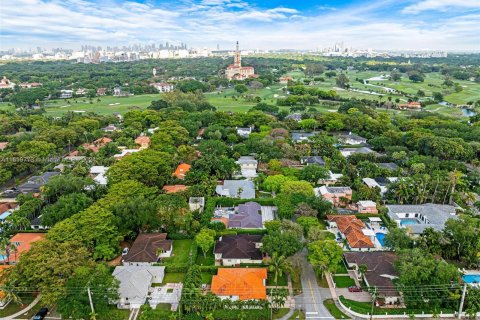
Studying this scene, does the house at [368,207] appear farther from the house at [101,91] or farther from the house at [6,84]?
the house at [6,84]

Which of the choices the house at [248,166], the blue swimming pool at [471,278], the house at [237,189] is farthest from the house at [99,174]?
the blue swimming pool at [471,278]

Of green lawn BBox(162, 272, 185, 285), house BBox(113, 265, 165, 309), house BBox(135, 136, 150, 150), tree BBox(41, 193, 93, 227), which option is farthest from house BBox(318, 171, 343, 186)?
house BBox(135, 136, 150, 150)

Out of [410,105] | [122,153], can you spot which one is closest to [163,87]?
[122,153]

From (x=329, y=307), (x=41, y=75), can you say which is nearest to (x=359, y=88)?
(x=329, y=307)

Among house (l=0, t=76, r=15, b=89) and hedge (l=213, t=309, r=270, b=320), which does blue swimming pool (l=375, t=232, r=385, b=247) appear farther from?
house (l=0, t=76, r=15, b=89)

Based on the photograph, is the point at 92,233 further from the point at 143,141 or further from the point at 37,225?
the point at 143,141

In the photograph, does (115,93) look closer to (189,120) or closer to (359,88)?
(189,120)
